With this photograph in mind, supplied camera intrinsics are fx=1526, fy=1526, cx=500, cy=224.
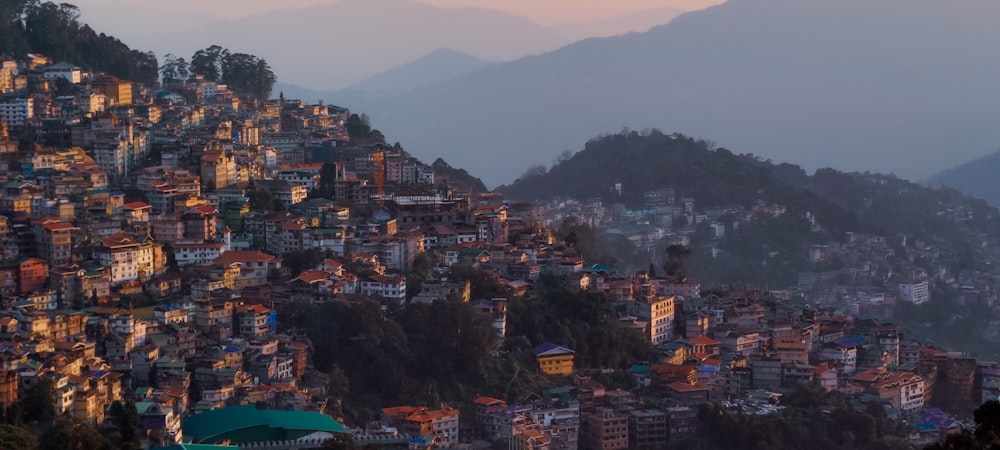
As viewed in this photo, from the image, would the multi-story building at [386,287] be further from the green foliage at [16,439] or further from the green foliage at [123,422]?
the green foliage at [16,439]

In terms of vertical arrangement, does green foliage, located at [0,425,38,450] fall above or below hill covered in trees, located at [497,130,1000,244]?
below

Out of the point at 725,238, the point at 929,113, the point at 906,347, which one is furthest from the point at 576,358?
the point at 929,113

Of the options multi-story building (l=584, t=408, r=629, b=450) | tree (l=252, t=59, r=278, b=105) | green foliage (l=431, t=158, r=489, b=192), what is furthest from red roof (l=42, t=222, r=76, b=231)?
tree (l=252, t=59, r=278, b=105)

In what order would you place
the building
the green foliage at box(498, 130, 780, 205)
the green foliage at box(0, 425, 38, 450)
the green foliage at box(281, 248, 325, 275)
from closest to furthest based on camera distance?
1. the green foliage at box(0, 425, 38, 450)
2. the building
3. the green foliage at box(281, 248, 325, 275)
4. the green foliage at box(498, 130, 780, 205)

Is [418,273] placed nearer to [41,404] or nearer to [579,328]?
[579,328]

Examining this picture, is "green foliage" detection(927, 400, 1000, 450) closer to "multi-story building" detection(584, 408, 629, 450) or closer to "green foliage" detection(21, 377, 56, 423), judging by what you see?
"green foliage" detection(21, 377, 56, 423)

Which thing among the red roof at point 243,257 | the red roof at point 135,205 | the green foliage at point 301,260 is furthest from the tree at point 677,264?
the red roof at point 135,205

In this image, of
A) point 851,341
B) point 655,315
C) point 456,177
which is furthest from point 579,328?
point 456,177

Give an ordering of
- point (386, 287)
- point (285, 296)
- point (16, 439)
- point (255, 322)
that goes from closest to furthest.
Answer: point (16, 439) → point (255, 322) → point (285, 296) → point (386, 287)
